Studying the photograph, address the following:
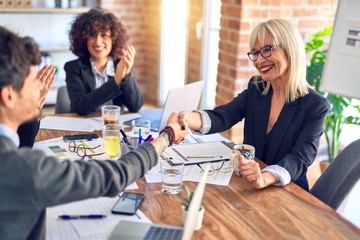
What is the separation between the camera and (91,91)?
110 inches

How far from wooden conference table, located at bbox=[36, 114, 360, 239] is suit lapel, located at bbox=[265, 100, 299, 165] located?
0.37 m

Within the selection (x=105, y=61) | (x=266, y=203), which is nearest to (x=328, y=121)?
(x=105, y=61)

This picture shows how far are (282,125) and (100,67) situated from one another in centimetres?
130

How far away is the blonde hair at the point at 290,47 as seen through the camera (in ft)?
6.70

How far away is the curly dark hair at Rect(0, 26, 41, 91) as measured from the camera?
3.70 ft

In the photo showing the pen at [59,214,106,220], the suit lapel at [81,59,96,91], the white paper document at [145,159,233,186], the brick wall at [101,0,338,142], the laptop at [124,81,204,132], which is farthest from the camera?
the brick wall at [101,0,338,142]

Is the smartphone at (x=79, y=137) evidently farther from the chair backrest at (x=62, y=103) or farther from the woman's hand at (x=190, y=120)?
the chair backrest at (x=62, y=103)

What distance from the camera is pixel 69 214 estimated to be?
1445 millimetres

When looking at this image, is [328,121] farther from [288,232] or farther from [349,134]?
[288,232]

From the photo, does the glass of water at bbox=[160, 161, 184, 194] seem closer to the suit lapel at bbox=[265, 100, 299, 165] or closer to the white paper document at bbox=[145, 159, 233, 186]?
the white paper document at bbox=[145, 159, 233, 186]

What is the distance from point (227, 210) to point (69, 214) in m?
0.50

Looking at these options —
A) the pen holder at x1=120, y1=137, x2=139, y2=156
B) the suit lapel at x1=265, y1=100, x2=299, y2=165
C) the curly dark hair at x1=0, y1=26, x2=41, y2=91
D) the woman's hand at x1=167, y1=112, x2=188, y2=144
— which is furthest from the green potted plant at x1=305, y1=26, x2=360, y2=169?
the curly dark hair at x1=0, y1=26, x2=41, y2=91

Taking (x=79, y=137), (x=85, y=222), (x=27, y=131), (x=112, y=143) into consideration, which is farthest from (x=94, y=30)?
(x=85, y=222)

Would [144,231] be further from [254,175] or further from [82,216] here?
[254,175]
